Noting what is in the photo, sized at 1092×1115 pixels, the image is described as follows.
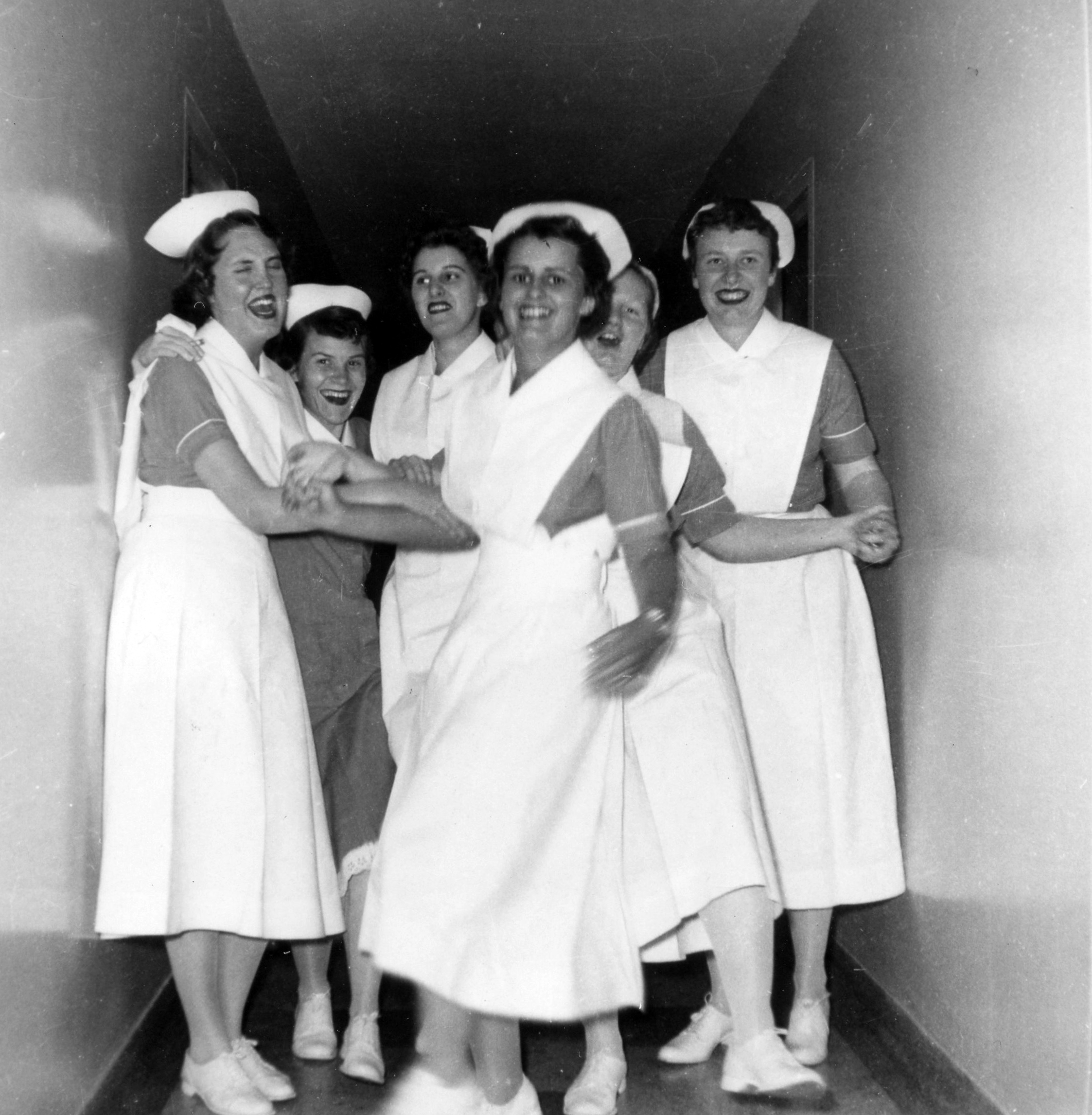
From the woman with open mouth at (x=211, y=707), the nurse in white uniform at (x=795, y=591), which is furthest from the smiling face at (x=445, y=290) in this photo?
the woman with open mouth at (x=211, y=707)

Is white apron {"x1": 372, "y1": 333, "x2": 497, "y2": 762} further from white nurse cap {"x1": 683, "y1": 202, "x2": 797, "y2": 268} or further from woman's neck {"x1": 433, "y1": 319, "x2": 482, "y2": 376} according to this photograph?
white nurse cap {"x1": 683, "y1": 202, "x2": 797, "y2": 268}

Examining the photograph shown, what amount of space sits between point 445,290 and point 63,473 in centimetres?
124

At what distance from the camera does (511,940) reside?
7.14ft

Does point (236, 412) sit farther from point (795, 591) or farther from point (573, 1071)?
point (573, 1071)

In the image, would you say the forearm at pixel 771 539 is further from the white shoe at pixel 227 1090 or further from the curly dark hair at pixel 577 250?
the white shoe at pixel 227 1090

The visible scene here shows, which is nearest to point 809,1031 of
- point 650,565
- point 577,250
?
point 650,565

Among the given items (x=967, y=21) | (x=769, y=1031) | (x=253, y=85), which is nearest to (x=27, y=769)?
(x=769, y=1031)

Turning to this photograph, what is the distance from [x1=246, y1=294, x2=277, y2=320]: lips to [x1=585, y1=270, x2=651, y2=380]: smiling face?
695 millimetres

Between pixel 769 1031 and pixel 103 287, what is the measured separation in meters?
1.92

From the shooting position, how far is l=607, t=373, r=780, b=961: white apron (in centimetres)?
252

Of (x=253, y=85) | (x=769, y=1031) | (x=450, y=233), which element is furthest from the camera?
(x=253, y=85)

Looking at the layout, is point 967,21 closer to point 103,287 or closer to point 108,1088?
point 103,287

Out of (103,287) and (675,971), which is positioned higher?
(103,287)

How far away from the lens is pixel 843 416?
9.62ft
